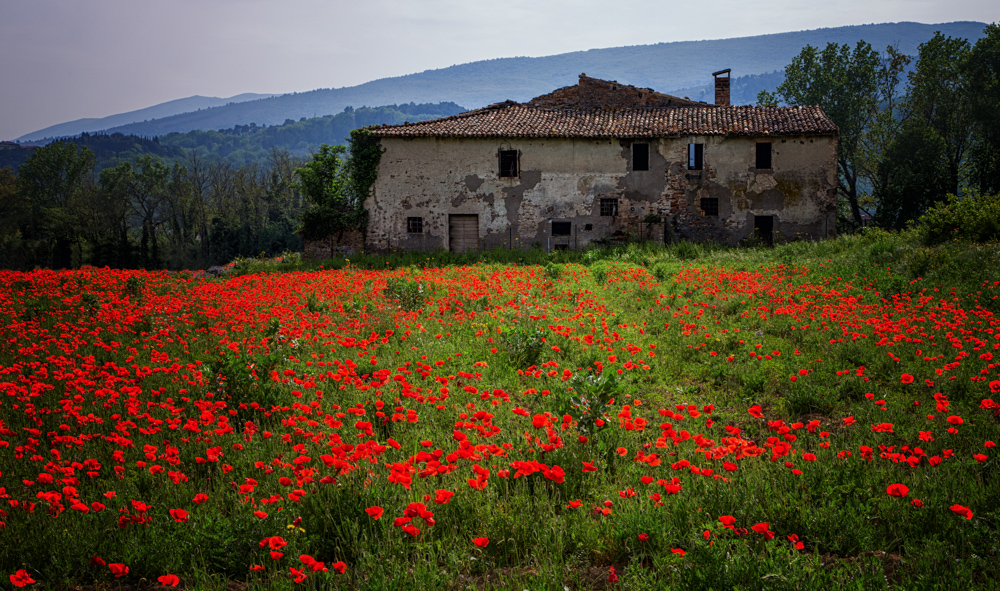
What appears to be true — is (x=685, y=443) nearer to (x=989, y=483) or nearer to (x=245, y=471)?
(x=989, y=483)

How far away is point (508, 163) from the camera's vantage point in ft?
90.5

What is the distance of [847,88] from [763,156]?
1665 centimetres

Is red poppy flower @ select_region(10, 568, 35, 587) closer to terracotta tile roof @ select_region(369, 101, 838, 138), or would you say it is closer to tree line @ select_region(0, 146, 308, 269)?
terracotta tile roof @ select_region(369, 101, 838, 138)

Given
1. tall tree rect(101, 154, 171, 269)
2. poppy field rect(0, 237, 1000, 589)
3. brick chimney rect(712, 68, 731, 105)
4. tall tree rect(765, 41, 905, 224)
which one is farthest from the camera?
tall tree rect(101, 154, 171, 269)

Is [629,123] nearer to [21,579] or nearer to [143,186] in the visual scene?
[21,579]

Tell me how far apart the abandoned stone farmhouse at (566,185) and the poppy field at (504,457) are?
1838 centimetres

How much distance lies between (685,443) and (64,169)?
8569 cm

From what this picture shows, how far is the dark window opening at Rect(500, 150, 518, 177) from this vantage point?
27.4 meters

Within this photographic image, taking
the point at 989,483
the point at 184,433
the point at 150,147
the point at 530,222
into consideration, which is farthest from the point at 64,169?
the point at 150,147

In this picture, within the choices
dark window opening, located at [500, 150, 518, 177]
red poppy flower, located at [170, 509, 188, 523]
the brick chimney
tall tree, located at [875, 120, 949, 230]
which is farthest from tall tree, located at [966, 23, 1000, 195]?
red poppy flower, located at [170, 509, 188, 523]

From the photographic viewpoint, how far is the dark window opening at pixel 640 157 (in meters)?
27.3

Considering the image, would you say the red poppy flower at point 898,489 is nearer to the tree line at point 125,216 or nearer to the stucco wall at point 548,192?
the stucco wall at point 548,192

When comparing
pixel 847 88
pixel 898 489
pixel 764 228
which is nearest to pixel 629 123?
pixel 764 228

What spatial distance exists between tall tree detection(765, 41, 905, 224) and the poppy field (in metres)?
33.7
